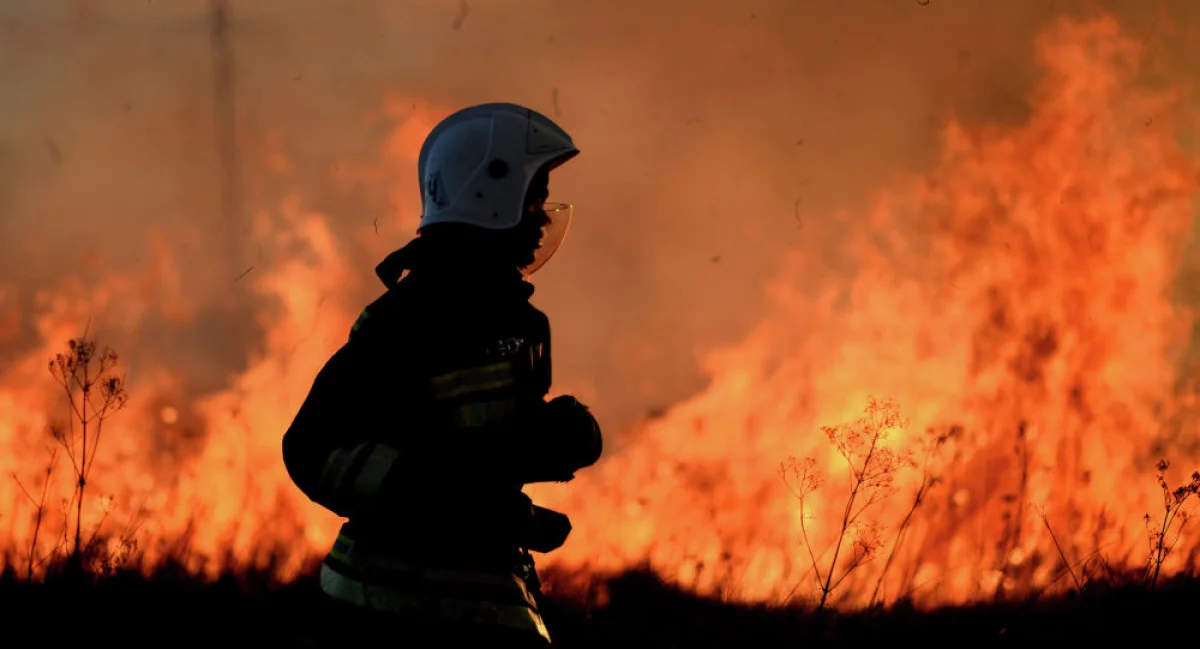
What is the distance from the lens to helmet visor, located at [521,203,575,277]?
387 cm

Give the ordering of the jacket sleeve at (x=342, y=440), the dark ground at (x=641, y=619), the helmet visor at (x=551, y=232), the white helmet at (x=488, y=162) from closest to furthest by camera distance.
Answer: the jacket sleeve at (x=342, y=440) → the white helmet at (x=488, y=162) → the helmet visor at (x=551, y=232) → the dark ground at (x=641, y=619)

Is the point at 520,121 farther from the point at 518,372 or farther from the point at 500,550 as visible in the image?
the point at 500,550

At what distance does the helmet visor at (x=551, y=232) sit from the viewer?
3.87 meters

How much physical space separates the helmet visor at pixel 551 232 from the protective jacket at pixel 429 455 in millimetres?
454

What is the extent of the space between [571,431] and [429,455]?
0.41 meters

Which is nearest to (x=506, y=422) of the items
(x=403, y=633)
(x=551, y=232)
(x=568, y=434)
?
(x=568, y=434)

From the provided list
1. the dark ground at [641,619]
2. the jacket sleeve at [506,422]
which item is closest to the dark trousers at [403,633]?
the jacket sleeve at [506,422]

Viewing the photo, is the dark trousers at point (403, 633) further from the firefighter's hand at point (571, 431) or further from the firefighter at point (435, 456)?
the firefighter's hand at point (571, 431)

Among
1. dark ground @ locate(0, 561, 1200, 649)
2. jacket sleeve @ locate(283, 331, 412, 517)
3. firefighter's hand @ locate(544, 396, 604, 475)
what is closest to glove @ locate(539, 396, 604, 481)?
firefighter's hand @ locate(544, 396, 604, 475)

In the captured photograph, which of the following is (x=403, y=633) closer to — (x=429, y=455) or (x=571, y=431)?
(x=429, y=455)

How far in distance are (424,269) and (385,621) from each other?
0.97 metres

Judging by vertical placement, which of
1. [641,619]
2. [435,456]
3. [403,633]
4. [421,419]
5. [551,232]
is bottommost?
[403,633]

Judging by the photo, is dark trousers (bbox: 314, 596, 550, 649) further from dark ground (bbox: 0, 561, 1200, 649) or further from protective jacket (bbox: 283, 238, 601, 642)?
dark ground (bbox: 0, 561, 1200, 649)

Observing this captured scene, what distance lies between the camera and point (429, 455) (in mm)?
3297
